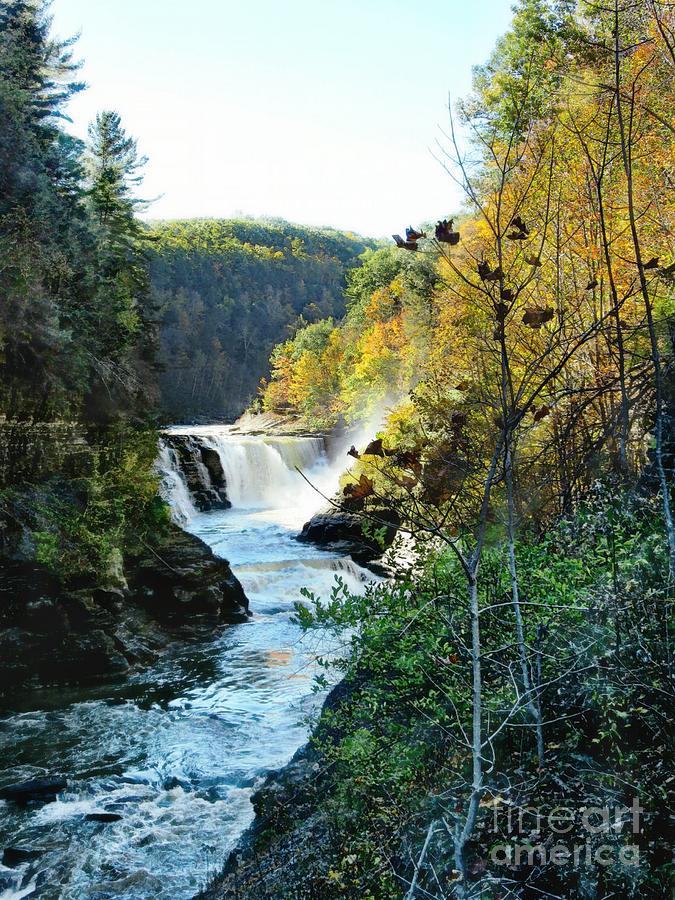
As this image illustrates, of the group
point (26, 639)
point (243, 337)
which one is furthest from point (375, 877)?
point (243, 337)

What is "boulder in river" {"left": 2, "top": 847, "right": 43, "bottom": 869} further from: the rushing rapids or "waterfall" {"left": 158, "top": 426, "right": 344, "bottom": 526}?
"waterfall" {"left": 158, "top": 426, "right": 344, "bottom": 526}

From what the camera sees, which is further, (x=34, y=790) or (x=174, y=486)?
(x=174, y=486)

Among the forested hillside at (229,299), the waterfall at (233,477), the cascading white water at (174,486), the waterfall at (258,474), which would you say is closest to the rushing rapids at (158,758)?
the cascading white water at (174,486)

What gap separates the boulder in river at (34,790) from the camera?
6391 mm

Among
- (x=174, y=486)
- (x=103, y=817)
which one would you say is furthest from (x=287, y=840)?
(x=174, y=486)

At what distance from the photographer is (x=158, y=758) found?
23.8ft

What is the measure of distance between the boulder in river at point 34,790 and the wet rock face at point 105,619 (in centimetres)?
260

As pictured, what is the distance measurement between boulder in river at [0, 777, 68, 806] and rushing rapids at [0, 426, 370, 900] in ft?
0.31

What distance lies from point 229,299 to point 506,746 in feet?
275

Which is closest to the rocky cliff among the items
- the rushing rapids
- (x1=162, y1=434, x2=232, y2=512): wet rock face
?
the rushing rapids

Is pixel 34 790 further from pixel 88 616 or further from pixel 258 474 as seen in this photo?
pixel 258 474

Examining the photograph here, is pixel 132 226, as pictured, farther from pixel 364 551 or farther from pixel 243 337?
pixel 243 337

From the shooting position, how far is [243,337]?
83625mm

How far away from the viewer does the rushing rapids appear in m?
5.38
